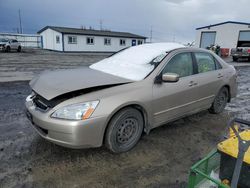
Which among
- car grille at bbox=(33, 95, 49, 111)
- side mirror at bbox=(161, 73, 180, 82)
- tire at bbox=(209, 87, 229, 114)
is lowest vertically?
tire at bbox=(209, 87, 229, 114)

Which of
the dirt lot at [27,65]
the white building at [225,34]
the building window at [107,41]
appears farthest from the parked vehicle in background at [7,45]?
the white building at [225,34]

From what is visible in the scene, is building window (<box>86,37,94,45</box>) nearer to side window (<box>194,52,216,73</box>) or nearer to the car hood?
side window (<box>194,52,216,73</box>)

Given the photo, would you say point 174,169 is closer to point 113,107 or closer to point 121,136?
point 121,136

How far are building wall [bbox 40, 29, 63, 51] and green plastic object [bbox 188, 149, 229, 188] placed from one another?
3021cm

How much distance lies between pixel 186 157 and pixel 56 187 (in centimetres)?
181

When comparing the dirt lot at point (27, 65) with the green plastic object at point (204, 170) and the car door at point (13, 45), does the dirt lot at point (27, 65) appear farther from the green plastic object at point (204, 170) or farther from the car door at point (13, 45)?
the green plastic object at point (204, 170)

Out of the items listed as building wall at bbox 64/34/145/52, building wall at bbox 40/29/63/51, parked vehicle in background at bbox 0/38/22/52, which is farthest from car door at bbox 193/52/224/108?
building wall at bbox 40/29/63/51

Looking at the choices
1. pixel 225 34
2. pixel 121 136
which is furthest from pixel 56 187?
pixel 225 34

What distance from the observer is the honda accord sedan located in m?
2.57

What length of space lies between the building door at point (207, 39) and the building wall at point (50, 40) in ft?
69.8

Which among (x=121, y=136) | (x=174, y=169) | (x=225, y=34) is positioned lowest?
(x=174, y=169)

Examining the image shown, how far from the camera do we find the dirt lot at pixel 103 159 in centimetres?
247

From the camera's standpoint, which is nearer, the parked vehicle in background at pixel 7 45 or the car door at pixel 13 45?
the parked vehicle in background at pixel 7 45

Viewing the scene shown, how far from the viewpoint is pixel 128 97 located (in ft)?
9.37
